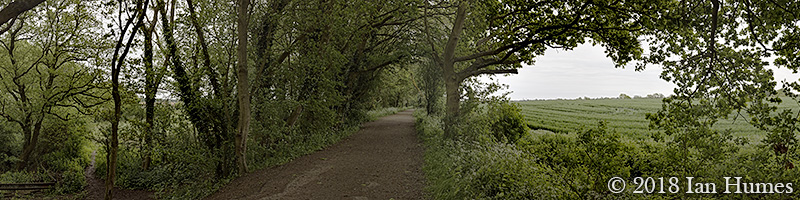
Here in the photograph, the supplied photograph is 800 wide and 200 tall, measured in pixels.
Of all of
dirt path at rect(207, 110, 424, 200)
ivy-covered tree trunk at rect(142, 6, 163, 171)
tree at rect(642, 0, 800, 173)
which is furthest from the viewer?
ivy-covered tree trunk at rect(142, 6, 163, 171)

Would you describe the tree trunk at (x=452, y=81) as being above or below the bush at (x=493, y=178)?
above

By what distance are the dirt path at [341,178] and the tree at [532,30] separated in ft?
8.49

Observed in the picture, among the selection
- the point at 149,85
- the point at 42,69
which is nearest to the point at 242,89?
the point at 149,85

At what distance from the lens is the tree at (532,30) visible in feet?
31.6

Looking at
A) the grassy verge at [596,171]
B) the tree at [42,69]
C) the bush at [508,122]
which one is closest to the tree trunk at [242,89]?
the grassy verge at [596,171]

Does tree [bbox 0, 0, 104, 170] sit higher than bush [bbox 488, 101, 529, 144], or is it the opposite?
tree [bbox 0, 0, 104, 170]

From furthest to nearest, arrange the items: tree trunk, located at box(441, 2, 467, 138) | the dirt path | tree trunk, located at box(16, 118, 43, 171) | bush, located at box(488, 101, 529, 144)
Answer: tree trunk, located at box(16, 118, 43, 171)
tree trunk, located at box(441, 2, 467, 138)
bush, located at box(488, 101, 529, 144)
the dirt path

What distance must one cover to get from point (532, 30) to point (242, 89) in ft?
26.4

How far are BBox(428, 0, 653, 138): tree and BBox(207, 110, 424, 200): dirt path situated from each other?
2.59m

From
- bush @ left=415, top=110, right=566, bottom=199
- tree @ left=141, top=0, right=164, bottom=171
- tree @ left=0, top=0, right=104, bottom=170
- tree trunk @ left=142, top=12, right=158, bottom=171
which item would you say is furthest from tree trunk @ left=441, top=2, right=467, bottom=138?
tree @ left=0, top=0, right=104, bottom=170

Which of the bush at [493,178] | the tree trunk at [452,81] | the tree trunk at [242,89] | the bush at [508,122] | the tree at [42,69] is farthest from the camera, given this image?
the tree at [42,69]

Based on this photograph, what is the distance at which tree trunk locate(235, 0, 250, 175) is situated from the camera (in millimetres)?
9188

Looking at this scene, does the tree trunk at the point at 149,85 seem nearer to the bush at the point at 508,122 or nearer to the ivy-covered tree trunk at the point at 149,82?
the ivy-covered tree trunk at the point at 149,82

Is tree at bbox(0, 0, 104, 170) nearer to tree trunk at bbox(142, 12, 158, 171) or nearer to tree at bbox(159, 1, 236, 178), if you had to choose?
tree trunk at bbox(142, 12, 158, 171)
